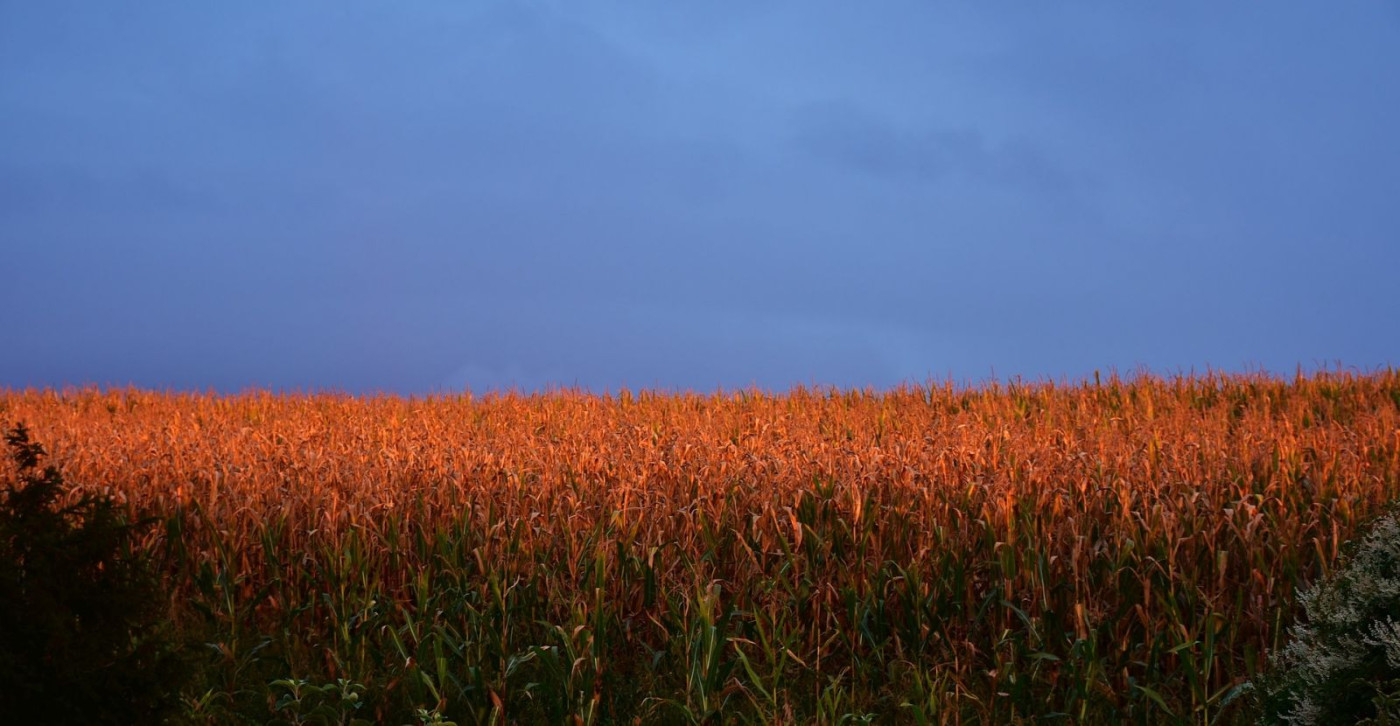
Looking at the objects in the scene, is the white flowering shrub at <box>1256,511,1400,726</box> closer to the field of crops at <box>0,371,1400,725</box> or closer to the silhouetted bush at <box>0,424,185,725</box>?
the field of crops at <box>0,371,1400,725</box>

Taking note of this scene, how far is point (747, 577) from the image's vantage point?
586cm

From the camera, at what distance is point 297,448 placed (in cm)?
1049

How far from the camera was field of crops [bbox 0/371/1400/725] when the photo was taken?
5.14 m

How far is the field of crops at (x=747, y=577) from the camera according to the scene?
16.9 ft

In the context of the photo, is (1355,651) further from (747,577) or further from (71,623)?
(71,623)

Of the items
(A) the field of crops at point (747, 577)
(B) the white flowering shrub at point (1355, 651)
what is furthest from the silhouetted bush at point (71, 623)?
(B) the white flowering shrub at point (1355, 651)

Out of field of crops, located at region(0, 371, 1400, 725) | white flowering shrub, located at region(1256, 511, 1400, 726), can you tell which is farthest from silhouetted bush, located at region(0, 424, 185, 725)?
white flowering shrub, located at region(1256, 511, 1400, 726)

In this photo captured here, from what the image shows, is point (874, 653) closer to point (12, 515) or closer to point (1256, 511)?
point (1256, 511)

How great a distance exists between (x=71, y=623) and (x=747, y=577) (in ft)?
11.1

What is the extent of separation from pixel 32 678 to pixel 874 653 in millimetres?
3651

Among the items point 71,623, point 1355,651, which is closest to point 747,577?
point 1355,651

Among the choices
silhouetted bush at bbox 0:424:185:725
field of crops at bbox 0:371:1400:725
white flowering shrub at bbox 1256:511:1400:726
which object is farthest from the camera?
field of crops at bbox 0:371:1400:725

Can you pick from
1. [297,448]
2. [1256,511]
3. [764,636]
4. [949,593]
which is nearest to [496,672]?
[764,636]

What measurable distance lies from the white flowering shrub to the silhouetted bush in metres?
3.70
